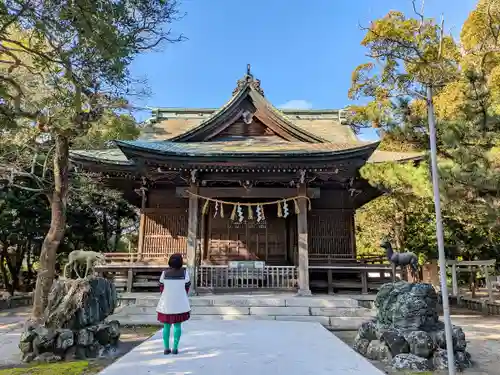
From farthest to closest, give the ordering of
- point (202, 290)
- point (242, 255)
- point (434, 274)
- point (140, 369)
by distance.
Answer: point (434, 274), point (242, 255), point (202, 290), point (140, 369)

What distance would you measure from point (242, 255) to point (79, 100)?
789cm

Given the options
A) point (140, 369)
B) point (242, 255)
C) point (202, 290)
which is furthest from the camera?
point (242, 255)

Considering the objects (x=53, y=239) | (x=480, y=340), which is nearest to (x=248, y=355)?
(x=53, y=239)

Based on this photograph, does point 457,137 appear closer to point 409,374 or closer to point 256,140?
point 409,374

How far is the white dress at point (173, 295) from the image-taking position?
212 inches

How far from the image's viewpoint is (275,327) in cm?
763

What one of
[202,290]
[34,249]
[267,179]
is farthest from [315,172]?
[34,249]

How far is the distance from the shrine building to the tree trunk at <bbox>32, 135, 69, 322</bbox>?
204 centimetres

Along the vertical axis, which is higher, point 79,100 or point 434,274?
point 79,100

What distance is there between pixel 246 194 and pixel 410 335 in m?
6.86

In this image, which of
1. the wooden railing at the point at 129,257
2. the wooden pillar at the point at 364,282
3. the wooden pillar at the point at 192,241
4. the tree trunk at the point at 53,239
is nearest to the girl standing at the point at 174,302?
the tree trunk at the point at 53,239

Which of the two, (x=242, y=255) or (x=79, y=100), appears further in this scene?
(x=242, y=255)

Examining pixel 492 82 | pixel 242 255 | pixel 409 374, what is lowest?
pixel 409 374

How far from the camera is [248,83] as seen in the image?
44.7ft
